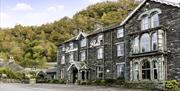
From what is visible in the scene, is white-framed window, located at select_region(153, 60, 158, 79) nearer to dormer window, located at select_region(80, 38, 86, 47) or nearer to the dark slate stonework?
the dark slate stonework

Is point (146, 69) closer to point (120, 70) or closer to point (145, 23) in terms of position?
point (145, 23)

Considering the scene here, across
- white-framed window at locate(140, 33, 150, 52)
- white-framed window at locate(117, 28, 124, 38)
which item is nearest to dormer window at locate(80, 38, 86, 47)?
white-framed window at locate(117, 28, 124, 38)

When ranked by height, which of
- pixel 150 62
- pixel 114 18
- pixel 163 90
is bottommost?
pixel 163 90

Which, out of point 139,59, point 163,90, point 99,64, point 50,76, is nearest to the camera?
point 163,90

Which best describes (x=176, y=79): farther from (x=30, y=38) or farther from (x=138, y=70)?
(x=30, y=38)

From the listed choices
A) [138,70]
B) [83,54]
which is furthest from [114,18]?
[138,70]

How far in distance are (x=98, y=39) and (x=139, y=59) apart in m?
13.5

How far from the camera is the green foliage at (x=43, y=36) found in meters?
91.5

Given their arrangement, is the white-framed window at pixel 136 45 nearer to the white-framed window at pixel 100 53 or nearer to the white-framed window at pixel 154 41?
the white-framed window at pixel 154 41

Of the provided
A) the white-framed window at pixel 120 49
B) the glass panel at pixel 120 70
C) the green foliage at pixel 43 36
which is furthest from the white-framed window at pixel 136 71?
the green foliage at pixel 43 36

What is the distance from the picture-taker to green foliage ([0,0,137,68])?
91.5 m

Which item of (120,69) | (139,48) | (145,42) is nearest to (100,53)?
(120,69)

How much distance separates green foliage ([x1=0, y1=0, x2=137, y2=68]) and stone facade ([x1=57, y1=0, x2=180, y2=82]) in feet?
111

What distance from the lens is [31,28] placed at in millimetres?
117250
